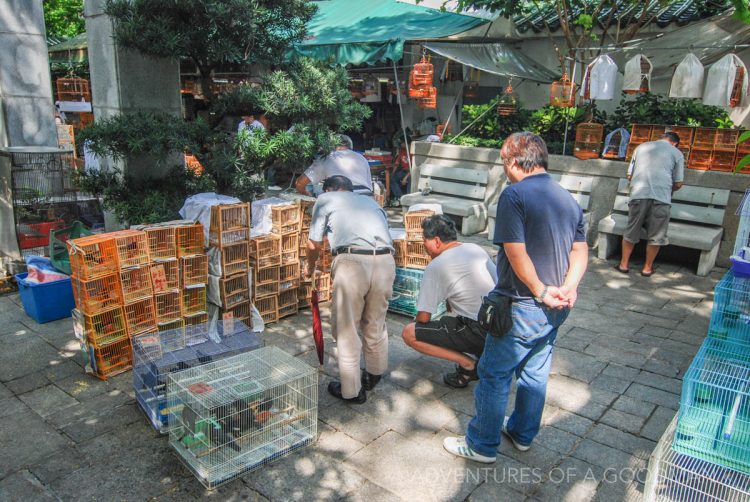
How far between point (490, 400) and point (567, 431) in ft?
3.38

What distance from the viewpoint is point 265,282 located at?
5855mm

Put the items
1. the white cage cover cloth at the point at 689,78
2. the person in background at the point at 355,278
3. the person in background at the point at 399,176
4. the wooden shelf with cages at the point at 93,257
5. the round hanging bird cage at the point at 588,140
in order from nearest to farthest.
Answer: the person in background at the point at 355,278
the wooden shelf with cages at the point at 93,257
the white cage cover cloth at the point at 689,78
the round hanging bird cage at the point at 588,140
the person in background at the point at 399,176

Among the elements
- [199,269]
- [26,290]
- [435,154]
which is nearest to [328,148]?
[199,269]

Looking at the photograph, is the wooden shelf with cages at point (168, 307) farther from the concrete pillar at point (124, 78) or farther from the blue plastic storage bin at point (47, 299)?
the concrete pillar at point (124, 78)

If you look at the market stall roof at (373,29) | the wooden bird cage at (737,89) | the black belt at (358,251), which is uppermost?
the market stall roof at (373,29)

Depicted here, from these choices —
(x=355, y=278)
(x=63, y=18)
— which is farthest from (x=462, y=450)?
(x=63, y=18)

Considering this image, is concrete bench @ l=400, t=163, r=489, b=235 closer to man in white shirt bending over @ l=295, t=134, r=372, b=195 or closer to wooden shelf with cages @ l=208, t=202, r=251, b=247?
man in white shirt bending over @ l=295, t=134, r=372, b=195

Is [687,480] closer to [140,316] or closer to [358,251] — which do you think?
[358,251]

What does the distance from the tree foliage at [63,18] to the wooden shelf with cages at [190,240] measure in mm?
18113

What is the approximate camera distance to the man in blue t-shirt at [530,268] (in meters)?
3.20

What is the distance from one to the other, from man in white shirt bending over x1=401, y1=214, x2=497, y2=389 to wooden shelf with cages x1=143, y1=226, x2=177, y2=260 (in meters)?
2.26

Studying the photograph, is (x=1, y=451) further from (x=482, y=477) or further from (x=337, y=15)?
(x=337, y=15)

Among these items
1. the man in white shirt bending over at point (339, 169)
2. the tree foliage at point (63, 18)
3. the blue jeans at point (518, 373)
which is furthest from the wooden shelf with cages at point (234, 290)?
the tree foliage at point (63, 18)

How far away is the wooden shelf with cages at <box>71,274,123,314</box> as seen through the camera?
4621 millimetres
